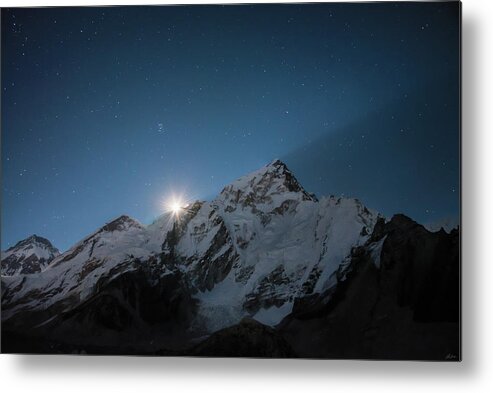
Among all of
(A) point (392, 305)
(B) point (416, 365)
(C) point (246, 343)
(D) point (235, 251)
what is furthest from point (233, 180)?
(B) point (416, 365)

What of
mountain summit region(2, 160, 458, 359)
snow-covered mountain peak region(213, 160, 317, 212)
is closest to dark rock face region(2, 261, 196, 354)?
mountain summit region(2, 160, 458, 359)

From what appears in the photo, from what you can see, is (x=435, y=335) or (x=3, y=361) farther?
(x=3, y=361)

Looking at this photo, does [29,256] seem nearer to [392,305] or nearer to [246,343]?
[246,343]

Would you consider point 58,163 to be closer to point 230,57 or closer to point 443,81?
point 230,57

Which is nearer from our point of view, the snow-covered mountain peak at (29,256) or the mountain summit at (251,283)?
the mountain summit at (251,283)

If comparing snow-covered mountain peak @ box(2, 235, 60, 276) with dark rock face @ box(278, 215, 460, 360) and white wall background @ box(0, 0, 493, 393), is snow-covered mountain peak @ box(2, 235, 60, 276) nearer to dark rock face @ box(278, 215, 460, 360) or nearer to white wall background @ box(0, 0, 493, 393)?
white wall background @ box(0, 0, 493, 393)

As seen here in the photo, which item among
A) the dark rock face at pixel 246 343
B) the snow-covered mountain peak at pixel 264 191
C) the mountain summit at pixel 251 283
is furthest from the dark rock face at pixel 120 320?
the snow-covered mountain peak at pixel 264 191

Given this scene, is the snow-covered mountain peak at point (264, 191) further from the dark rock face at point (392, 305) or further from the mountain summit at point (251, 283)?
the dark rock face at point (392, 305)

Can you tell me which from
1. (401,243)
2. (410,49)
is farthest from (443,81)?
(401,243)
